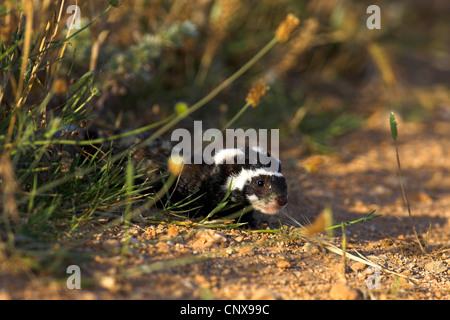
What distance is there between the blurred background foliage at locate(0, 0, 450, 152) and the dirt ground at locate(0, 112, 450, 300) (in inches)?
52.3

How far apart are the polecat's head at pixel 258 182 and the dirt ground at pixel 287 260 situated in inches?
10.2

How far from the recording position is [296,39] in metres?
6.64

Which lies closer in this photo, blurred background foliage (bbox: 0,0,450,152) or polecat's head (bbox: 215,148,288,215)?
polecat's head (bbox: 215,148,288,215)

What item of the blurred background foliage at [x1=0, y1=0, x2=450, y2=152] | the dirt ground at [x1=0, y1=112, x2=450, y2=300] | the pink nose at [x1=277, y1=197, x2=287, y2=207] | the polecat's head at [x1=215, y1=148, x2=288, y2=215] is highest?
the blurred background foliage at [x1=0, y1=0, x2=450, y2=152]

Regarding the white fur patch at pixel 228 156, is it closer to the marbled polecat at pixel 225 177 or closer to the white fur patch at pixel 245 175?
the marbled polecat at pixel 225 177

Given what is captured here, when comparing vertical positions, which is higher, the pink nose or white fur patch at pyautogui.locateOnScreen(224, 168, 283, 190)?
white fur patch at pyautogui.locateOnScreen(224, 168, 283, 190)

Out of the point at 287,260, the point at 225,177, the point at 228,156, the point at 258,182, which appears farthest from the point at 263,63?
the point at 287,260

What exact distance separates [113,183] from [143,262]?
0.78 metres

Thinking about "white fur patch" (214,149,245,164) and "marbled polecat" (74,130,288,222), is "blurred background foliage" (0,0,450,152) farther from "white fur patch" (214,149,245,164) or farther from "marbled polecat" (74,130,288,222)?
"white fur patch" (214,149,245,164)

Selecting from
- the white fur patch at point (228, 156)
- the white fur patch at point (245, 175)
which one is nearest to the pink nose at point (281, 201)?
the white fur patch at point (245, 175)

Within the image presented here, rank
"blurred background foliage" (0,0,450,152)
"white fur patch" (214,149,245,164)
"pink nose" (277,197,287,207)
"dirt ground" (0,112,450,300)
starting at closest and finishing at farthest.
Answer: "dirt ground" (0,112,450,300), "pink nose" (277,197,287,207), "white fur patch" (214,149,245,164), "blurred background foliage" (0,0,450,152)

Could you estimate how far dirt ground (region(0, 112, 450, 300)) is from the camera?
280cm

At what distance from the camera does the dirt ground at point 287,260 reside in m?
2.80

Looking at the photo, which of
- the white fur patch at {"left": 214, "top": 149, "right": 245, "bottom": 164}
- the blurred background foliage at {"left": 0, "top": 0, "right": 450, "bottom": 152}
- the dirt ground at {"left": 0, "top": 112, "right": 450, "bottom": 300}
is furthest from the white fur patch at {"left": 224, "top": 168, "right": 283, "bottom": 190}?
the blurred background foliage at {"left": 0, "top": 0, "right": 450, "bottom": 152}
